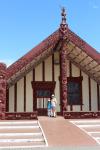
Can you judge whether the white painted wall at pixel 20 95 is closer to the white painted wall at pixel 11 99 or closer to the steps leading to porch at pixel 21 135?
the white painted wall at pixel 11 99

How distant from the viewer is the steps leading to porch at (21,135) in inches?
560

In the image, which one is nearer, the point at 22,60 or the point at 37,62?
the point at 22,60

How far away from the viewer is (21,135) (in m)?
15.9

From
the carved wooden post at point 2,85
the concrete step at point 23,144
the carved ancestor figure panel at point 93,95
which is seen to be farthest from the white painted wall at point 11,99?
the concrete step at point 23,144

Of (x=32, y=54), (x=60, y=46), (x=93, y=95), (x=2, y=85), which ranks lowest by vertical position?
(x=93, y=95)

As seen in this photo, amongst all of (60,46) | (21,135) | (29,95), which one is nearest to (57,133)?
(21,135)

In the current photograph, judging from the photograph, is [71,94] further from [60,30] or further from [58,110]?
[60,30]

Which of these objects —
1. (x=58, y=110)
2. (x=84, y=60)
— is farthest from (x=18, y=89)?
(x=84, y=60)

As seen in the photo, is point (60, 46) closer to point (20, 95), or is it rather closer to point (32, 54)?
point (32, 54)

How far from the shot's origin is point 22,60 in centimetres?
2319

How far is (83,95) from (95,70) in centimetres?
211

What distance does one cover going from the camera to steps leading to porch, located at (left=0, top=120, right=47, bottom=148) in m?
14.2

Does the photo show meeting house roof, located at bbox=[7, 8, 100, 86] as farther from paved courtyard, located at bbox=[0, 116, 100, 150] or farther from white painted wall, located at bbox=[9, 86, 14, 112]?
paved courtyard, located at bbox=[0, 116, 100, 150]

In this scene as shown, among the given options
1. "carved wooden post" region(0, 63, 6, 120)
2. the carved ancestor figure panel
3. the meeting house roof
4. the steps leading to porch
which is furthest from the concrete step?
the carved ancestor figure panel
